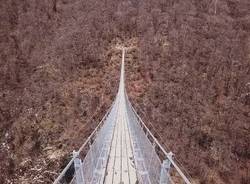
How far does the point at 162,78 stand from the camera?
3325cm

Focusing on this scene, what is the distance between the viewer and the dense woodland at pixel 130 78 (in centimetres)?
2673

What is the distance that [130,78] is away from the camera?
3325 centimetres

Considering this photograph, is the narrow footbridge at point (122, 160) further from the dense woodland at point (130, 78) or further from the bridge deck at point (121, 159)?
the dense woodland at point (130, 78)

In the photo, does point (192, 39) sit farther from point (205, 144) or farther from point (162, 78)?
point (205, 144)

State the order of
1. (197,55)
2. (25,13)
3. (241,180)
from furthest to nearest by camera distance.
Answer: (25,13) < (197,55) < (241,180)

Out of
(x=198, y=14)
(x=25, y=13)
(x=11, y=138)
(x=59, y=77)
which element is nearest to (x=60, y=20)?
(x=25, y=13)

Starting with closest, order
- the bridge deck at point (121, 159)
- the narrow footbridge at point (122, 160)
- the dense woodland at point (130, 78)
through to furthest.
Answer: the narrow footbridge at point (122, 160)
the bridge deck at point (121, 159)
the dense woodland at point (130, 78)

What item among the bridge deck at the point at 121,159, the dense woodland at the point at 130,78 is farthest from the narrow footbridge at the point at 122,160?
the dense woodland at the point at 130,78

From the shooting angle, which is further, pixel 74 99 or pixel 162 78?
pixel 162 78

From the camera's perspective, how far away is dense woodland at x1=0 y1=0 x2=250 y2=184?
26.7 metres

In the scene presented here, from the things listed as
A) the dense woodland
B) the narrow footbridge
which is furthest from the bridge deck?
the dense woodland

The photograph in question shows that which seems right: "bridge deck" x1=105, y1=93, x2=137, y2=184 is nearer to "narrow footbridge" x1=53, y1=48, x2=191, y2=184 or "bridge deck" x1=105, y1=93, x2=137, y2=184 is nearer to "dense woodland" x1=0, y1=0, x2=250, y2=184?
"narrow footbridge" x1=53, y1=48, x2=191, y2=184

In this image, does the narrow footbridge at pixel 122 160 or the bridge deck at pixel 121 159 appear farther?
the bridge deck at pixel 121 159

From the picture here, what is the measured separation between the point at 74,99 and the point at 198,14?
17538 millimetres
